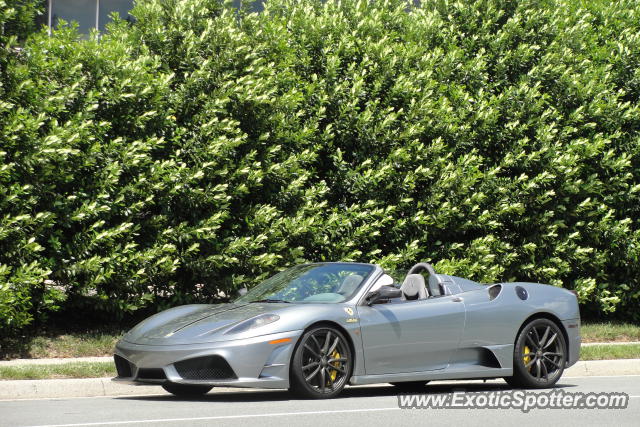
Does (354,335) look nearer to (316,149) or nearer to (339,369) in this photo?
(339,369)

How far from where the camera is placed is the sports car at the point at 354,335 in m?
8.38

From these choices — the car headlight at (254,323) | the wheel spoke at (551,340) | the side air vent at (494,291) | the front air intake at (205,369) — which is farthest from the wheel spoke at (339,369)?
the wheel spoke at (551,340)

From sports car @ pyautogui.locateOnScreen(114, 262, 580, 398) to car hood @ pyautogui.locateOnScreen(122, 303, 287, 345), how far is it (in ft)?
0.04

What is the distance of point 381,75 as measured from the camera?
16188 mm

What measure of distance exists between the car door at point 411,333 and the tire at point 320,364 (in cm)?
26

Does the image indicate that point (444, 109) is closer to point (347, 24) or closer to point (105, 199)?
point (347, 24)

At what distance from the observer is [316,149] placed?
15.3 metres

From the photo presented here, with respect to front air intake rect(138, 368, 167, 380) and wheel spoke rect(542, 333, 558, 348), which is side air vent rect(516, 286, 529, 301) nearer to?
→ wheel spoke rect(542, 333, 558, 348)

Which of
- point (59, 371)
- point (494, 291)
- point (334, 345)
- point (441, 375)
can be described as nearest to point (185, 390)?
point (59, 371)

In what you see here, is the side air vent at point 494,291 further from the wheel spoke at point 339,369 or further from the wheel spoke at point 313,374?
the wheel spoke at point 313,374

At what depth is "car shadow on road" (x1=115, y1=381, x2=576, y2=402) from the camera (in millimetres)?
9070

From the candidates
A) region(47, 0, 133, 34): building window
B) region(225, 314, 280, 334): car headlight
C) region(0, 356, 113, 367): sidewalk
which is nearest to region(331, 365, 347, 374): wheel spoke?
region(225, 314, 280, 334): car headlight

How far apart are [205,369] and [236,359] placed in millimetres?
303

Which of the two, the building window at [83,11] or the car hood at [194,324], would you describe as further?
the building window at [83,11]
